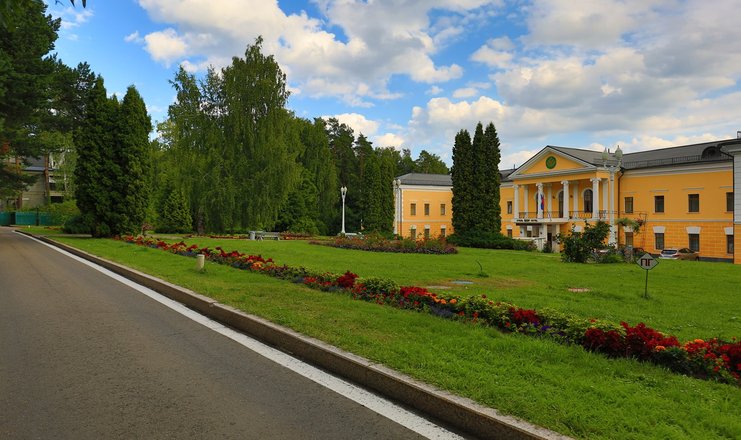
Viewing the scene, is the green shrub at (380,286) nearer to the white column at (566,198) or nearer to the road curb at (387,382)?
the road curb at (387,382)

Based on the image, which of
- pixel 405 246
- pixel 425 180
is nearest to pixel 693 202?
pixel 425 180

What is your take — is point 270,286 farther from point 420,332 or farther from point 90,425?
point 90,425

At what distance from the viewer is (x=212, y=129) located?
41.0m

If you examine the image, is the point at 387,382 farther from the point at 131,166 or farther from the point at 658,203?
the point at 658,203

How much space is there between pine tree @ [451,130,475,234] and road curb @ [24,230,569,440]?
121 feet

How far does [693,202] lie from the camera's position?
42.2m

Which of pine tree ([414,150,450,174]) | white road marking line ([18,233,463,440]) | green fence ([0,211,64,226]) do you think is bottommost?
white road marking line ([18,233,463,440])

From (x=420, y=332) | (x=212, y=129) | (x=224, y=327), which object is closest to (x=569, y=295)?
(x=420, y=332)

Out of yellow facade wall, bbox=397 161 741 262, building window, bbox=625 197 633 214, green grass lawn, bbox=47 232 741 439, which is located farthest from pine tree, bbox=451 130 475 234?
green grass lawn, bbox=47 232 741 439

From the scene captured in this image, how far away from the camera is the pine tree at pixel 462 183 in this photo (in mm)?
43747

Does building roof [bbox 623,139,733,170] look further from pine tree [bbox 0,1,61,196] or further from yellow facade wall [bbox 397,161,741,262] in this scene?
pine tree [bbox 0,1,61,196]

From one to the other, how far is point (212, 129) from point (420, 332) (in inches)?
1520

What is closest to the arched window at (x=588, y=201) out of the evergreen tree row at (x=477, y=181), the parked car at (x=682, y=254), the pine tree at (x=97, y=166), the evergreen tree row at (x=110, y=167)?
the parked car at (x=682, y=254)

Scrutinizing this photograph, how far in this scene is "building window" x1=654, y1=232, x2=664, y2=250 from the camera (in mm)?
44406
